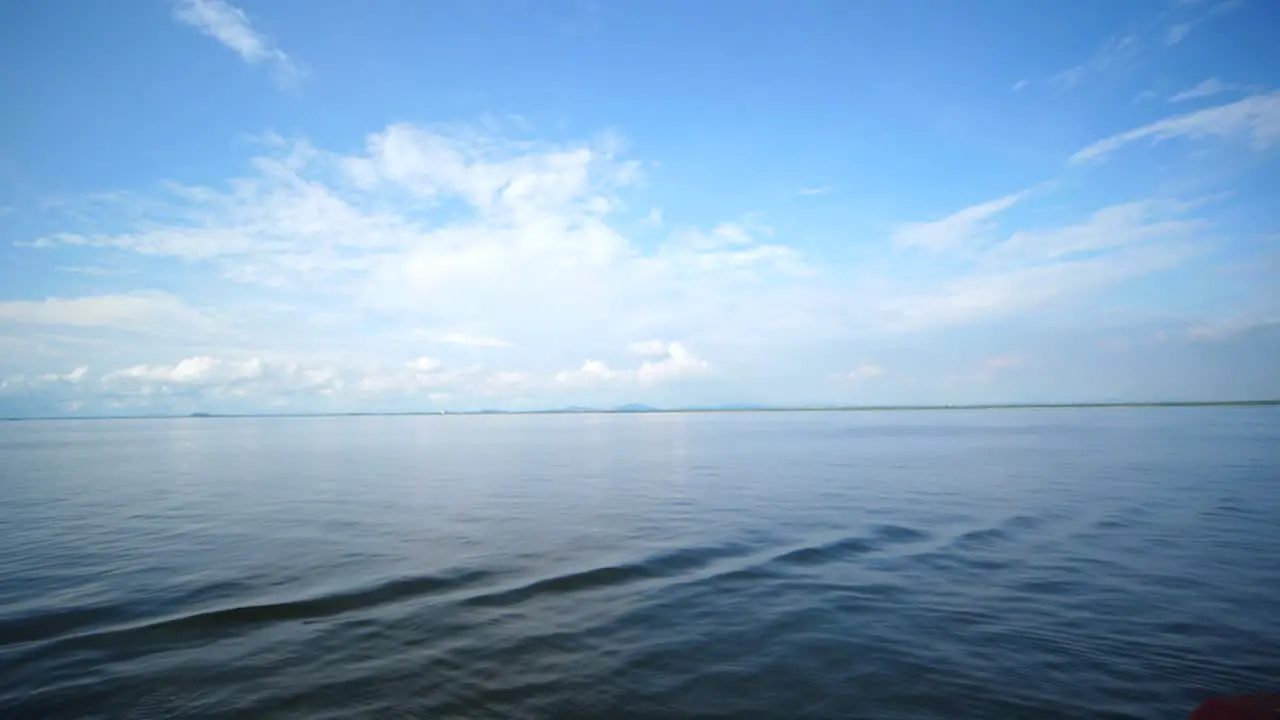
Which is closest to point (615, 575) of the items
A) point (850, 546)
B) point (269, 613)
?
point (850, 546)

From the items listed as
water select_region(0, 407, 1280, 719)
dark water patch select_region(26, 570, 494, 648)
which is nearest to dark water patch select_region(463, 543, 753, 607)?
water select_region(0, 407, 1280, 719)

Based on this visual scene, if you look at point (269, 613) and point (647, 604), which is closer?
point (269, 613)

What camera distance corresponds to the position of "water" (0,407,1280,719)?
32.0 feet

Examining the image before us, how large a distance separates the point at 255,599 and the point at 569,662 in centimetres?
932

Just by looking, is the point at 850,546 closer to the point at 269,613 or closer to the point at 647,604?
the point at 647,604

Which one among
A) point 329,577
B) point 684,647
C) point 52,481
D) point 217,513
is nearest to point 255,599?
point 329,577

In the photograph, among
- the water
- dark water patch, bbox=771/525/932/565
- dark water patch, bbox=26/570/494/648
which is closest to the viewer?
the water

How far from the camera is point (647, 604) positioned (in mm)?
14445

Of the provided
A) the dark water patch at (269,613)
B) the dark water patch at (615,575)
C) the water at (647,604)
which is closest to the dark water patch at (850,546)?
the water at (647,604)

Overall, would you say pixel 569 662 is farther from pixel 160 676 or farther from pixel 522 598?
pixel 160 676

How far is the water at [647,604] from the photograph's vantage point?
977 centimetres

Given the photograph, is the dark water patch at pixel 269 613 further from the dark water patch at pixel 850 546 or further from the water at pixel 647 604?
the dark water patch at pixel 850 546

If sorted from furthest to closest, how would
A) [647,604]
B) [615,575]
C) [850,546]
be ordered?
[850,546], [615,575], [647,604]

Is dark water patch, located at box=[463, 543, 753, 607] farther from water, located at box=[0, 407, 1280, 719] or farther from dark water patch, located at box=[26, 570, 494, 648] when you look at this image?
dark water patch, located at box=[26, 570, 494, 648]
